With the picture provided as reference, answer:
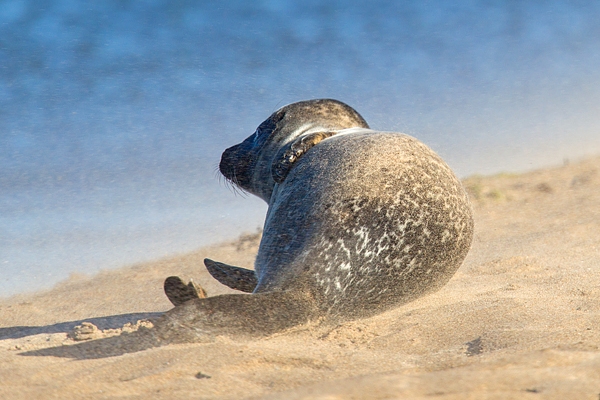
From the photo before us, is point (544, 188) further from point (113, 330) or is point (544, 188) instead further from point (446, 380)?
point (446, 380)

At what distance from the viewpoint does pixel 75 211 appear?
9633mm

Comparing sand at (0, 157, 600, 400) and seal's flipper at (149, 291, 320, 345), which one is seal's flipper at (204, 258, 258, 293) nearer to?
sand at (0, 157, 600, 400)

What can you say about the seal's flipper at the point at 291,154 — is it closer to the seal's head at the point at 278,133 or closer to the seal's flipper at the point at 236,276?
the seal's head at the point at 278,133

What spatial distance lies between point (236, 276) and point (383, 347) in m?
1.63

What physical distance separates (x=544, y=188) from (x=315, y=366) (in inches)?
319

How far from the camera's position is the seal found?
3.76 metres

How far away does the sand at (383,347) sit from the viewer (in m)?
2.39

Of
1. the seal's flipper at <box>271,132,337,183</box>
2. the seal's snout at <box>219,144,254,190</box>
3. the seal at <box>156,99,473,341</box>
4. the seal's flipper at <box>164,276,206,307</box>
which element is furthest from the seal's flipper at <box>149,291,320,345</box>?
the seal's snout at <box>219,144,254,190</box>

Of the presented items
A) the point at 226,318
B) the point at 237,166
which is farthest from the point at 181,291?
the point at 237,166

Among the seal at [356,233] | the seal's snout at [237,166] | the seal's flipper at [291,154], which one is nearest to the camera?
the seal at [356,233]

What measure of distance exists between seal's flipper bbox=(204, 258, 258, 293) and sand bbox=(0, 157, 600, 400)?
551 mm

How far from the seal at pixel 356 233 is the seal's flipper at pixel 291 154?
0.6 inches

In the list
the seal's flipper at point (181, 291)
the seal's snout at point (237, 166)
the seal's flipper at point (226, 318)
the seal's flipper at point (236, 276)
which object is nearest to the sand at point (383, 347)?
the seal's flipper at point (226, 318)

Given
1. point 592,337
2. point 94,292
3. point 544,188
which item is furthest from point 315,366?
point 544,188
